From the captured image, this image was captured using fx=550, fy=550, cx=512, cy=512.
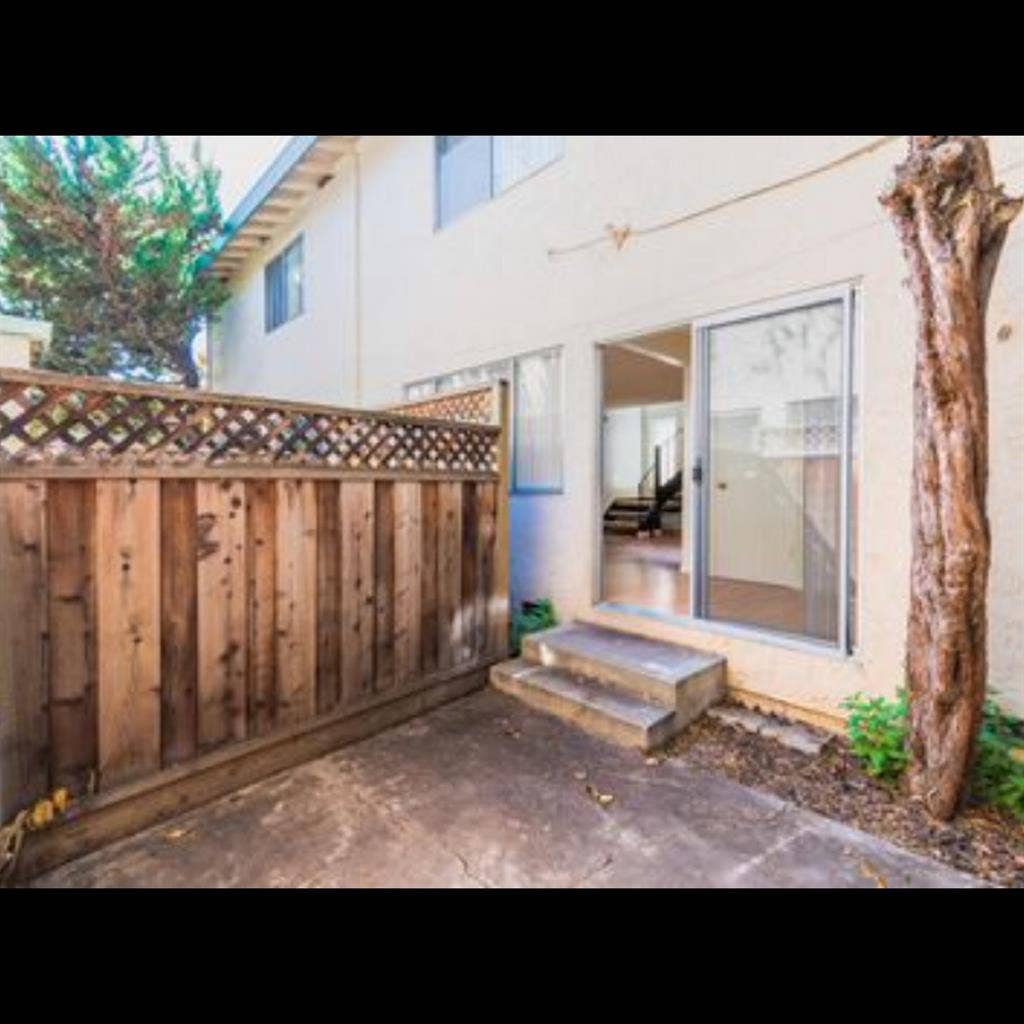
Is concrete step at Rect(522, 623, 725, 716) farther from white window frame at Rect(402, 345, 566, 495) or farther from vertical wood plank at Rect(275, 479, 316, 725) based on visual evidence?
vertical wood plank at Rect(275, 479, 316, 725)

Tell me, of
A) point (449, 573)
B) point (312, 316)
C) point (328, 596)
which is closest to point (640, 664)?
point (449, 573)

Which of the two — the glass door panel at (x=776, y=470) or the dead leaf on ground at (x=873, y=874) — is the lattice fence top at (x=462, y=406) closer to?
the glass door panel at (x=776, y=470)

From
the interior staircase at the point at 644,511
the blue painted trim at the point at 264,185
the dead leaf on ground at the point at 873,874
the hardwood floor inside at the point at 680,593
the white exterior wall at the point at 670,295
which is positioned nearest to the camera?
the dead leaf on ground at the point at 873,874

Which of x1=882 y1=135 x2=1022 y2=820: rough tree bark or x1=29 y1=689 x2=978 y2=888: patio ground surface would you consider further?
x1=882 y1=135 x2=1022 y2=820: rough tree bark

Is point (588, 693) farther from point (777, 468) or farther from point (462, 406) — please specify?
point (462, 406)

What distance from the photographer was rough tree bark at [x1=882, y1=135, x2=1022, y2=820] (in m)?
2.33

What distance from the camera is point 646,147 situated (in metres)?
4.28

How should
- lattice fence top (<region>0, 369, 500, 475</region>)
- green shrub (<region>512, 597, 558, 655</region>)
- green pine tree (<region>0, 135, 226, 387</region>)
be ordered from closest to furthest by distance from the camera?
1. lattice fence top (<region>0, 369, 500, 475</region>)
2. green shrub (<region>512, 597, 558, 655</region>)
3. green pine tree (<region>0, 135, 226, 387</region>)

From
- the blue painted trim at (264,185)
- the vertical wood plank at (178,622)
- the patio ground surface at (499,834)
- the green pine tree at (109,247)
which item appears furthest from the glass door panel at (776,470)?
the green pine tree at (109,247)

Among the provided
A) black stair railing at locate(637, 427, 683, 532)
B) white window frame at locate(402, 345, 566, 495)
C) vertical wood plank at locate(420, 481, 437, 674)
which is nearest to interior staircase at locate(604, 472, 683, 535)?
black stair railing at locate(637, 427, 683, 532)

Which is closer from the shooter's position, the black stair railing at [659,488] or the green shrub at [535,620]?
the green shrub at [535,620]

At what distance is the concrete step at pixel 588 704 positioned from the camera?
129 inches

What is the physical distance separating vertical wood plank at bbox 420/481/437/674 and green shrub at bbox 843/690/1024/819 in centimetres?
261
